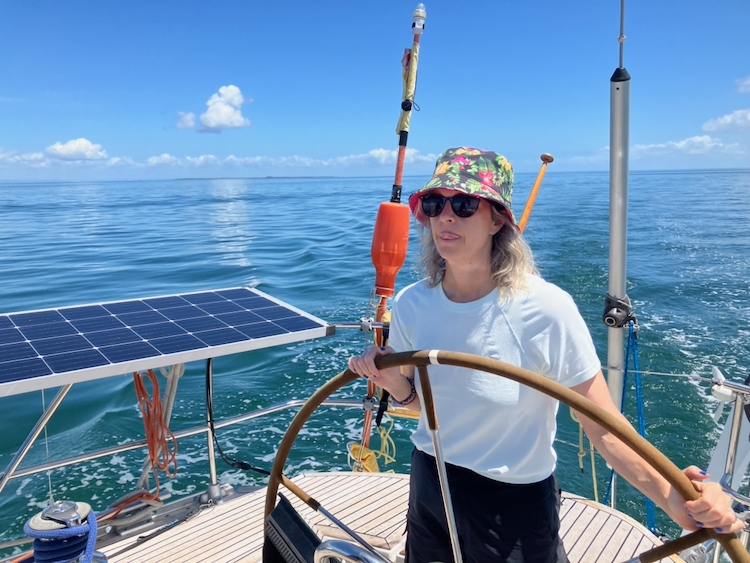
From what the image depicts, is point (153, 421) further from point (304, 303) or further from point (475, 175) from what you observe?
point (304, 303)

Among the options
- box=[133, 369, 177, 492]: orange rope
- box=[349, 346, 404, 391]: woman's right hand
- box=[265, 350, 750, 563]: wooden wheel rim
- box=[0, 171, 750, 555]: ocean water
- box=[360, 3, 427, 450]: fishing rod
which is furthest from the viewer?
box=[0, 171, 750, 555]: ocean water

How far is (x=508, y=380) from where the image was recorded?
1174mm

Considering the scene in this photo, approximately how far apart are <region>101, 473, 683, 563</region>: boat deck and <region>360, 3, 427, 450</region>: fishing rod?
0.42 metres

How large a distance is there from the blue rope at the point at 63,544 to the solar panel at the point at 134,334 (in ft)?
1.97

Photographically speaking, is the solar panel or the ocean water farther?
the ocean water

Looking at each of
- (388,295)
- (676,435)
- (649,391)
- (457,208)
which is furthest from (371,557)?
(649,391)

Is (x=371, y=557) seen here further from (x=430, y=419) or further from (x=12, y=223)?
(x=12, y=223)

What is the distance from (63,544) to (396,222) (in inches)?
72.5

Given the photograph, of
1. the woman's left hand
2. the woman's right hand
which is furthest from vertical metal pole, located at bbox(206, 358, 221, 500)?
the woman's left hand

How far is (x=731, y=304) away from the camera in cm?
840

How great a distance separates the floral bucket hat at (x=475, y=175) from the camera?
122cm

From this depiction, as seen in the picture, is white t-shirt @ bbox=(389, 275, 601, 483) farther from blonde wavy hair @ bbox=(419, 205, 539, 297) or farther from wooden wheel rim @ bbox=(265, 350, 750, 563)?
wooden wheel rim @ bbox=(265, 350, 750, 563)

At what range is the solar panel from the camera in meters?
1.91

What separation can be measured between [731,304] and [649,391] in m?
3.87
